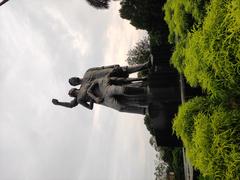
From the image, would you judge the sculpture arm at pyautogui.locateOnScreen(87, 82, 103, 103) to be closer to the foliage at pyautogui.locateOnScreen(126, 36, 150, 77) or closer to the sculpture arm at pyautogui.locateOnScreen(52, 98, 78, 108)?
the sculpture arm at pyautogui.locateOnScreen(52, 98, 78, 108)

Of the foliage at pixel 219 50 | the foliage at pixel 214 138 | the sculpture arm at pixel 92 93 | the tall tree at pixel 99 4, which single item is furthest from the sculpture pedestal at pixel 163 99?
the tall tree at pixel 99 4

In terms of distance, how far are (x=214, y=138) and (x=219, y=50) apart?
1.06 metres

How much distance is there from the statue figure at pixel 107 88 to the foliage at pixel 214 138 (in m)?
3.45

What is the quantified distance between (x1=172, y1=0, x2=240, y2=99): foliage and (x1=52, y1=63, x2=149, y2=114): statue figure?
4.02 meters

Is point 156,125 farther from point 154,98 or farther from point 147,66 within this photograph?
point 147,66

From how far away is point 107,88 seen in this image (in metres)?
9.70

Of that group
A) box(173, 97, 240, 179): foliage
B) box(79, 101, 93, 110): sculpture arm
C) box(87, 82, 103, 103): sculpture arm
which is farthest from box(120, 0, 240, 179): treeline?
box(79, 101, 93, 110): sculpture arm

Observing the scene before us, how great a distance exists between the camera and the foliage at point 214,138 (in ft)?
14.6

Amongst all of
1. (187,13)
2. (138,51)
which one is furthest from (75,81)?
(138,51)

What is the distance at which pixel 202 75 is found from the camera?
16.5 feet

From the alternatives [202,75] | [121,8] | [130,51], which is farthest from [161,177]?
[202,75]

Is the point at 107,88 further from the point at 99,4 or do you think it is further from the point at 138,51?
the point at 138,51

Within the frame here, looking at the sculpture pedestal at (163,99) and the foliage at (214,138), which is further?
the sculpture pedestal at (163,99)

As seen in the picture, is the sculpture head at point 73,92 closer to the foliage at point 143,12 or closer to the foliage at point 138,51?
the foliage at point 143,12
